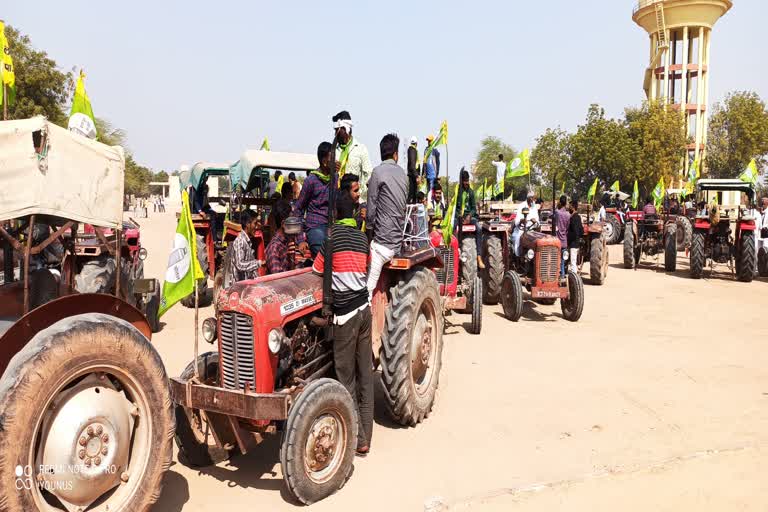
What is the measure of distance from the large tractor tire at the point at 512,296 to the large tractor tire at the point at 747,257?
7979mm

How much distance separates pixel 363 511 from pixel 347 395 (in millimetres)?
738

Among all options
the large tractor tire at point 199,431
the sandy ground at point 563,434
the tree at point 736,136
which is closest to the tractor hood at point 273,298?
the large tractor tire at point 199,431

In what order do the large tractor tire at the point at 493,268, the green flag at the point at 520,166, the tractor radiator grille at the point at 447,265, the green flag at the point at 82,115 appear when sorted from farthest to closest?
1. the green flag at the point at 520,166
2. the large tractor tire at the point at 493,268
3. the tractor radiator grille at the point at 447,265
4. the green flag at the point at 82,115

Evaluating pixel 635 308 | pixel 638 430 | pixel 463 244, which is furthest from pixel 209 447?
pixel 635 308

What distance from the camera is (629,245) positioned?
1745 cm

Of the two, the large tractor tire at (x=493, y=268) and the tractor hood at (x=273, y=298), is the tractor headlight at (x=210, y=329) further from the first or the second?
the large tractor tire at (x=493, y=268)

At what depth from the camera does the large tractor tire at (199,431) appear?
4.21 metres

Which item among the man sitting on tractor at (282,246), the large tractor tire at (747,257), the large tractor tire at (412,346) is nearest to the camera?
the large tractor tire at (412,346)

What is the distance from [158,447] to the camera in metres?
3.42

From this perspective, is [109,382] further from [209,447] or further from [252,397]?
[209,447]

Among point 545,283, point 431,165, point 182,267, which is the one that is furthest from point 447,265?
point 182,267

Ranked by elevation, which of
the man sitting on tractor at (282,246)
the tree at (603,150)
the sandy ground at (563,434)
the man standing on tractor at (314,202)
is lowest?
the sandy ground at (563,434)

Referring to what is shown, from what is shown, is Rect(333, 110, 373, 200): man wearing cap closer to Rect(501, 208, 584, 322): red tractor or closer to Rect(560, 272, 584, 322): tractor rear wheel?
Rect(501, 208, 584, 322): red tractor

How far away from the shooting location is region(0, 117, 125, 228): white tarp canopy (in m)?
3.23
